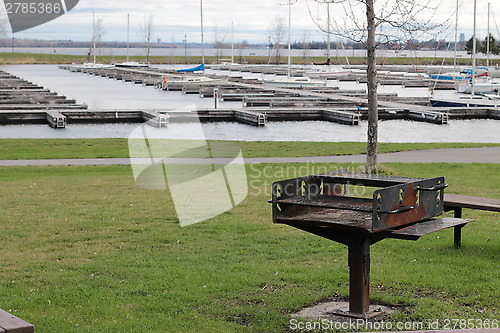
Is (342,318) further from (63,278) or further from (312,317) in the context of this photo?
(63,278)

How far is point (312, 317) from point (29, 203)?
24.6 ft

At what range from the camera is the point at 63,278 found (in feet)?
26.3

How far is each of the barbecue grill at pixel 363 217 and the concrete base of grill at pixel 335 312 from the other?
28 mm

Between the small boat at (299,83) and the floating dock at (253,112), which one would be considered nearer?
the floating dock at (253,112)

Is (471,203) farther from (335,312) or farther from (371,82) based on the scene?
(371,82)

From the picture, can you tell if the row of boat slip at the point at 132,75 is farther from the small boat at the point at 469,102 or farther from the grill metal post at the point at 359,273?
the grill metal post at the point at 359,273

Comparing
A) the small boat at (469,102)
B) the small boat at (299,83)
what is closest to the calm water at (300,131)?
the small boat at (469,102)

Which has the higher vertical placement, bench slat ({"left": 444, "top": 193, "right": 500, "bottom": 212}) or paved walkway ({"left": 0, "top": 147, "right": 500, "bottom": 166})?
bench slat ({"left": 444, "top": 193, "right": 500, "bottom": 212})

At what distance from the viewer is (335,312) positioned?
694 centimetres

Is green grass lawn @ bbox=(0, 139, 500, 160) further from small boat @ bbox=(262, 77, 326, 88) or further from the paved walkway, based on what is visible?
small boat @ bbox=(262, 77, 326, 88)

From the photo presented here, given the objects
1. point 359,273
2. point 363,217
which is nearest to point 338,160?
point 363,217

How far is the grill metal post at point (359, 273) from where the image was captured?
666 cm

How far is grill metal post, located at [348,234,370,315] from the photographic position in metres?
6.66

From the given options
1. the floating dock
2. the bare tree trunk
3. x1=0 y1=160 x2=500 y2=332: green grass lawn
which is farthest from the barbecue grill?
the floating dock
